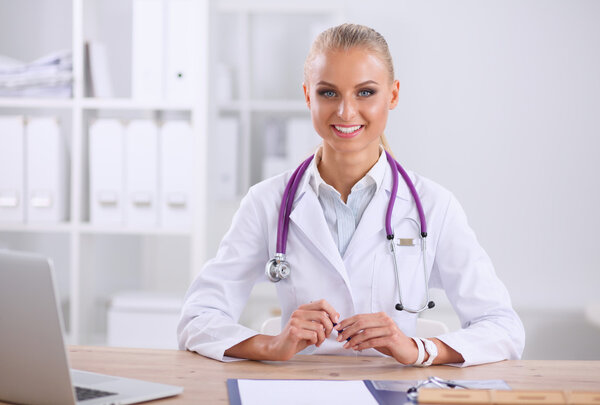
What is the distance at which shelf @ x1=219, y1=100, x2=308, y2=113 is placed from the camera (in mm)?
3107

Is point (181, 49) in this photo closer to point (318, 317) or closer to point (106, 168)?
point (106, 168)

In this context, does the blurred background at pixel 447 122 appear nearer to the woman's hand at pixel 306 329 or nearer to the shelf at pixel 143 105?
the shelf at pixel 143 105

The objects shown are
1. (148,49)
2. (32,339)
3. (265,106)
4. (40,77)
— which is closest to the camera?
(32,339)

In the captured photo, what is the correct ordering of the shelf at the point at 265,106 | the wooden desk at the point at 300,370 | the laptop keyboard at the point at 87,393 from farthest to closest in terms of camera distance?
the shelf at the point at 265,106 → the wooden desk at the point at 300,370 → the laptop keyboard at the point at 87,393

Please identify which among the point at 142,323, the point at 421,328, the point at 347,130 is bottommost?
the point at 142,323

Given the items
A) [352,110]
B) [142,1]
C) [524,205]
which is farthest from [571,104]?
[352,110]

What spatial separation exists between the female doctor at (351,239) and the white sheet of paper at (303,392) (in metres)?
0.22

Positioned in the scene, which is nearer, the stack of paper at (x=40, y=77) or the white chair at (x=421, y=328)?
the white chair at (x=421, y=328)

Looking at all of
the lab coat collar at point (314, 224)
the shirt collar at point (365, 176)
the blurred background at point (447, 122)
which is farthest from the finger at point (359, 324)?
the blurred background at point (447, 122)

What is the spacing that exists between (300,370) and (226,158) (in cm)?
204

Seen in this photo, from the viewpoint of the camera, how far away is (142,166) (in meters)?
2.66

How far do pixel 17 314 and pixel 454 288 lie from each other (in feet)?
2.92

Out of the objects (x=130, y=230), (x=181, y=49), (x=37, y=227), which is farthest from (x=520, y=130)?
(x=37, y=227)

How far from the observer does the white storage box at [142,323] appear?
2715mm
